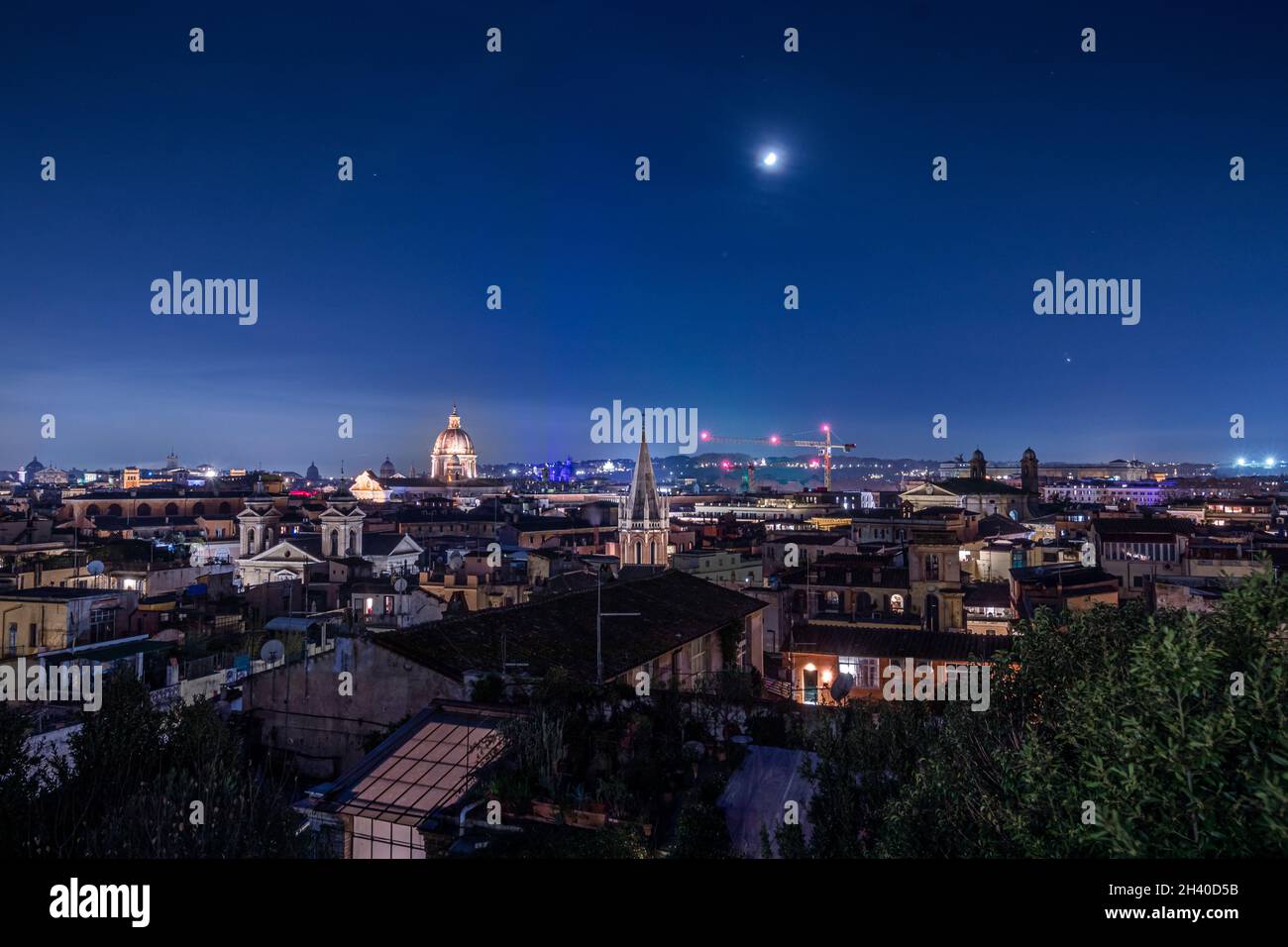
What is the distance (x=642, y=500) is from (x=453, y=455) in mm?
125646

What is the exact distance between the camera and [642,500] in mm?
50062

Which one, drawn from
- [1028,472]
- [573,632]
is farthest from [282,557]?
[1028,472]

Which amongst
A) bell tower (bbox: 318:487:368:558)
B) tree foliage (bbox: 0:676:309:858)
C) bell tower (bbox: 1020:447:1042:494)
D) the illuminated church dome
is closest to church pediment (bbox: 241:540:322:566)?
bell tower (bbox: 318:487:368:558)

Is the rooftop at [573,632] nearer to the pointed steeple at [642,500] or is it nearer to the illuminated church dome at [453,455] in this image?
the pointed steeple at [642,500]

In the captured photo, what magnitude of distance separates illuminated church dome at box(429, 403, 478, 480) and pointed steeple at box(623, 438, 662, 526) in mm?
122590

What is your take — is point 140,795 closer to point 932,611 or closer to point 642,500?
point 932,611

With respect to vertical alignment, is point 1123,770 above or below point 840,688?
above

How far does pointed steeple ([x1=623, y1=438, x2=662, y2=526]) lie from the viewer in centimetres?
4981

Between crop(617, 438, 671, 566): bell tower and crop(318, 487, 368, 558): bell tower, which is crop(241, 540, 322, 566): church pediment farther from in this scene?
crop(617, 438, 671, 566): bell tower

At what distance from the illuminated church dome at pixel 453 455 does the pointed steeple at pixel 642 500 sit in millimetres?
122590

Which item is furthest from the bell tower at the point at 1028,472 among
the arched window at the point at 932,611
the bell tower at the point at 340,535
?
the bell tower at the point at 340,535
